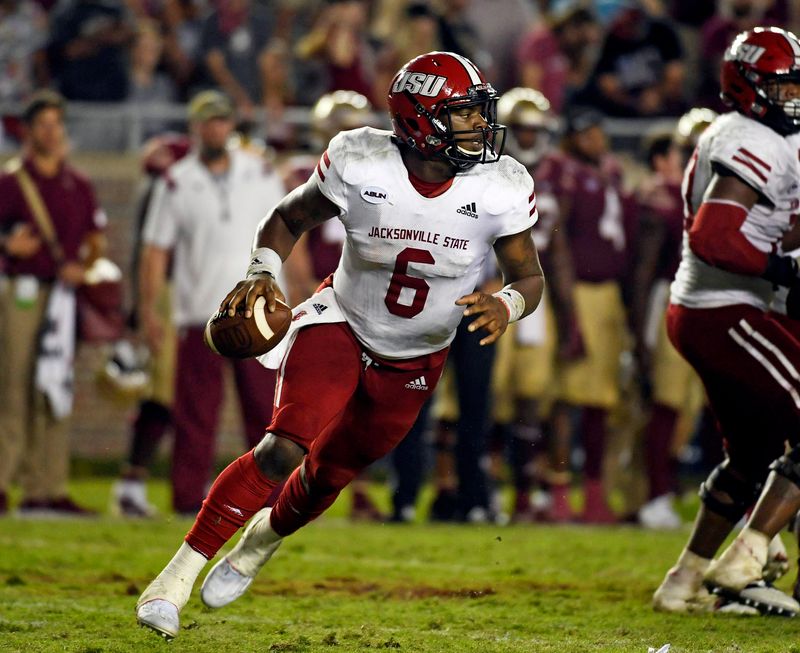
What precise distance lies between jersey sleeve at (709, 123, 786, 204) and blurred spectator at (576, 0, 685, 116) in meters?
6.33

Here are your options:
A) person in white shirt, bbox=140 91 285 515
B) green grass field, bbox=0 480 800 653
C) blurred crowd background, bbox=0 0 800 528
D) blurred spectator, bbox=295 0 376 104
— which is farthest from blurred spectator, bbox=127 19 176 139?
green grass field, bbox=0 480 800 653

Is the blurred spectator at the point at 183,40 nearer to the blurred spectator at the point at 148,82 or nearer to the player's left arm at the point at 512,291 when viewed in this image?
the blurred spectator at the point at 148,82

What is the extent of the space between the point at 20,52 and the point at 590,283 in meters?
4.94

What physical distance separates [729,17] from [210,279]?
5.31m

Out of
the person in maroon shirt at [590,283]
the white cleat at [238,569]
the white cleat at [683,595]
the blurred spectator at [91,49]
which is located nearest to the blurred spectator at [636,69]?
the person in maroon shirt at [590,283]

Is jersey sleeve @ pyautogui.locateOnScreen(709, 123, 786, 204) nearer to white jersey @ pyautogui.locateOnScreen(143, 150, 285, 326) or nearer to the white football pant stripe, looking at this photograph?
the white football pant stripe

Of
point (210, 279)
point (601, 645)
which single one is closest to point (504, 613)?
point (601, 645)

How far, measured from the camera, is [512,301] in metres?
5.10

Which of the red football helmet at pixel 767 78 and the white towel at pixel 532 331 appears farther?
the white towel at pixel 532 331

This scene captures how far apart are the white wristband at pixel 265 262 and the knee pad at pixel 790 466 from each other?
1868 mm

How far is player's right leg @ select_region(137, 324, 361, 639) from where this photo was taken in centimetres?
489

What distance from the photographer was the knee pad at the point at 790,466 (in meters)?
5.50

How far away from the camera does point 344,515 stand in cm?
981

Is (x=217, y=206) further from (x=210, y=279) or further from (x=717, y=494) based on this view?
(x=717, y=494)
